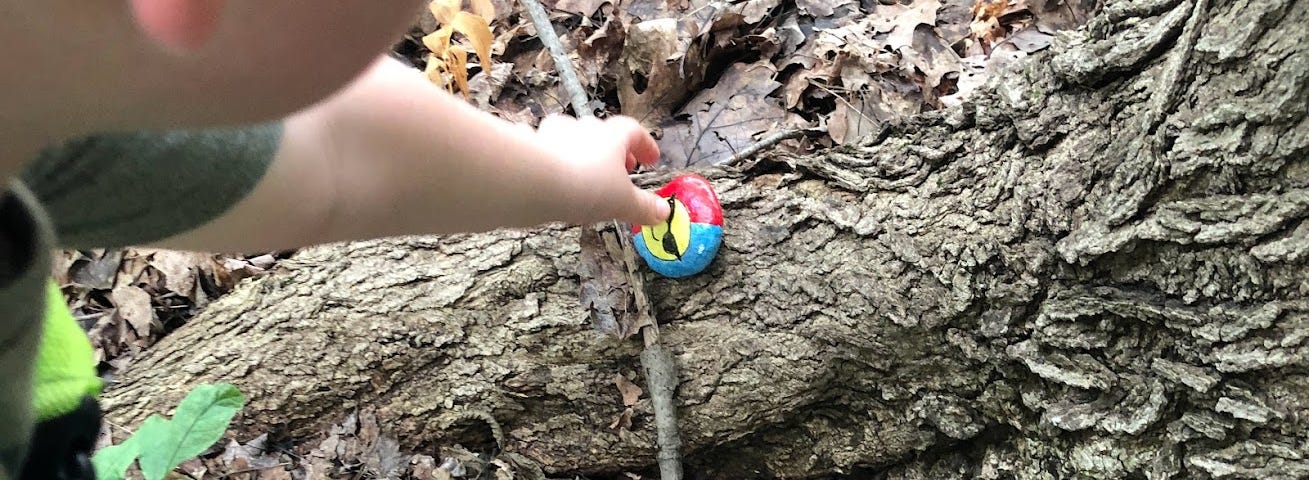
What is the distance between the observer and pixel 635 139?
58.4 inches

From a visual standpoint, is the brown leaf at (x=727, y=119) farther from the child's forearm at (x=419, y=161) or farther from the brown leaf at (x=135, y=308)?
the brown leaf at (x=135, y=308)

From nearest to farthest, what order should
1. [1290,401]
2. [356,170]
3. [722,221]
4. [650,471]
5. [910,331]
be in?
[356,170] → [1290,401] → [910,331] → [722,221] → [650,471]

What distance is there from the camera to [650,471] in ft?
6.35

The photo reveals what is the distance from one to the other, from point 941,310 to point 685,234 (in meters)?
0.49

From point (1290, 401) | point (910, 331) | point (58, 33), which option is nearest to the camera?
point (58, 33)

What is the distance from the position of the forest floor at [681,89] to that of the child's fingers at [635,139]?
63 cm

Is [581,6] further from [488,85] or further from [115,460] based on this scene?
[115,460]

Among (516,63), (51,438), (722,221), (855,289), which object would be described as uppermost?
(516,63)

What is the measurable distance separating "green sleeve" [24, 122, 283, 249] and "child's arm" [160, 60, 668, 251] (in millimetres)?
33

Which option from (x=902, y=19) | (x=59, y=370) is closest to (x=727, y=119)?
(x=902, y=19)

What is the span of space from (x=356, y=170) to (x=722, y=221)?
0.79 meters

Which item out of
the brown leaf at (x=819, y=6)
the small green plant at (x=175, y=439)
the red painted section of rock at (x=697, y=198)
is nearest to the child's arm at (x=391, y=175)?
the red painted section of rock at (x=697, y=198)

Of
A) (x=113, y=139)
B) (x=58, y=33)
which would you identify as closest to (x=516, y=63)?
(x=113, y=139)

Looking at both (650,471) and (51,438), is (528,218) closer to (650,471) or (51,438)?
(51,438)
